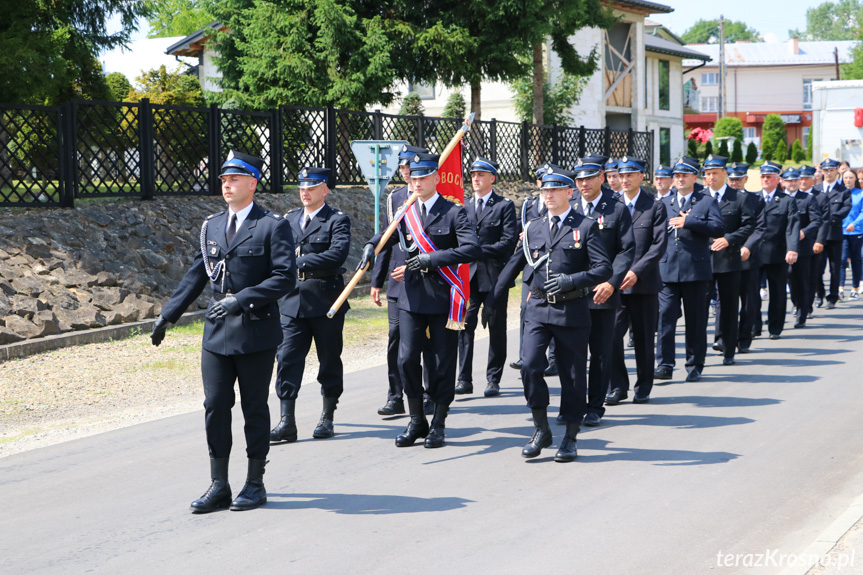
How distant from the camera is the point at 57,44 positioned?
16469 mm

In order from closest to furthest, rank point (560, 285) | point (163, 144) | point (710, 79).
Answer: point (560, 285)
point (163, 144)
point (710, 79)

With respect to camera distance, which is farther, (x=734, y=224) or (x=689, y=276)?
(x=734, y=224)

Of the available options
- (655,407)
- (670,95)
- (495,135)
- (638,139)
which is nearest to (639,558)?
(655,407)

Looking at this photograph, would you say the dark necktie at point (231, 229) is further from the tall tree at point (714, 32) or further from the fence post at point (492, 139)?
the tall tree at point (714, 32)

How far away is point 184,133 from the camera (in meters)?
15.2

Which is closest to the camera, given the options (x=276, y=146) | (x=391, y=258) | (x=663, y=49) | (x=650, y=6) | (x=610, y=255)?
(x=391, y=258)

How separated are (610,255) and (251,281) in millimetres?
3476

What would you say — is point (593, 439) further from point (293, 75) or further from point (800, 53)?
point (800, 53)

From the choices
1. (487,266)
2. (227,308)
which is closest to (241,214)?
(227,308)

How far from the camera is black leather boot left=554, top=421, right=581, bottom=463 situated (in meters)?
6.82

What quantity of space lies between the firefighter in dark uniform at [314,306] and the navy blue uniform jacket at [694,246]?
3845 mm

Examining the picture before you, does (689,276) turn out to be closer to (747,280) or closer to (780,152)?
(747,280)

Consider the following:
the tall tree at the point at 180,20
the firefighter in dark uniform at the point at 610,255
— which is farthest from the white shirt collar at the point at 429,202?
the tall tree at the point at 180,20

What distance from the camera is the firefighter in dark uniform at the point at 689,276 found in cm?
998
